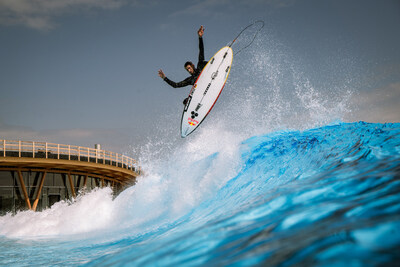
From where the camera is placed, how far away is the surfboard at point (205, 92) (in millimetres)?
8688

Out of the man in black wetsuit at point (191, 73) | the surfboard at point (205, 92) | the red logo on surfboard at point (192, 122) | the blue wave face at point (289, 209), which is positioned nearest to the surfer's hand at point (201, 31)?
the man in black wetsuit at point (191, 73)

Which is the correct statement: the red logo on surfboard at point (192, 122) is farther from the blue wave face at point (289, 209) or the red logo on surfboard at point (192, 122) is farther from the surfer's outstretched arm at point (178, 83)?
the blue wave face at point (289, 209)

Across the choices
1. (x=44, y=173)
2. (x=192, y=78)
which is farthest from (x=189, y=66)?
(x=44, y=173)

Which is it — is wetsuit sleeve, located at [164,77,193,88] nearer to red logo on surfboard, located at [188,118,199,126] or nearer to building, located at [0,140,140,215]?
red logo on surfboard, located at [188,118,199,126]

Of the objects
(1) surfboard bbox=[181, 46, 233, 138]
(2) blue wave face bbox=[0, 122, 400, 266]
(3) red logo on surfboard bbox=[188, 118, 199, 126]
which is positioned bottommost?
(2) blue wave face bbox=[0, 122, 400, 266]

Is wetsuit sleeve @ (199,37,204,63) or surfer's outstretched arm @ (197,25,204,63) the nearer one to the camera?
surfer's outstretched arm @ (197,25,204,63)

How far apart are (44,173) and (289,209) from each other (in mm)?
19551

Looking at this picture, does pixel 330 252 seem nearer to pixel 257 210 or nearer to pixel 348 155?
pixel 257 210

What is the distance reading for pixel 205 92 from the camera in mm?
8719

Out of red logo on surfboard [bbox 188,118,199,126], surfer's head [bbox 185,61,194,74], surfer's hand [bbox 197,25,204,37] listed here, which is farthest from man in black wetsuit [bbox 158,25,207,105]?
red logo on surfboard [bbox 188,118,199,126]

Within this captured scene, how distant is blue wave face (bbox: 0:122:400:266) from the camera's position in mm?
1834

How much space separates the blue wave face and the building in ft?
43.2

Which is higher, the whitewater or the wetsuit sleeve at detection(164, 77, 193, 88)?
the wetsuit sleeve at detection(164, 77, 193, 88)

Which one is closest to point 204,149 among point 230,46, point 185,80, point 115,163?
point 185,80
